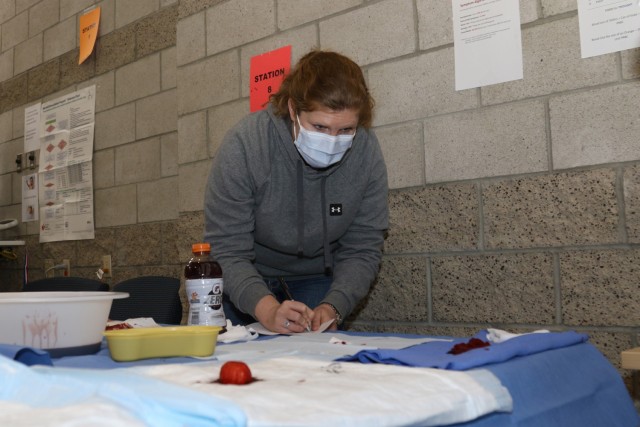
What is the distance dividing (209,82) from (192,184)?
0.46m

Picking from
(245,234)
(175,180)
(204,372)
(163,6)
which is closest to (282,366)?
(204,372)

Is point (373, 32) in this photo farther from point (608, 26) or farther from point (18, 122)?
point (18, 122)

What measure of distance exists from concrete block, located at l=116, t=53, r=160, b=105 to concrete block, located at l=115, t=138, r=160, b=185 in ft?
0.85

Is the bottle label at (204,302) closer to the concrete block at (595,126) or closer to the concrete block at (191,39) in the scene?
the concrete block at (595,126)

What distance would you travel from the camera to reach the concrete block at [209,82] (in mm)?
2740

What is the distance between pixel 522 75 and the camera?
189 cm

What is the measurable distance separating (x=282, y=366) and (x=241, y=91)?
76.9 inches

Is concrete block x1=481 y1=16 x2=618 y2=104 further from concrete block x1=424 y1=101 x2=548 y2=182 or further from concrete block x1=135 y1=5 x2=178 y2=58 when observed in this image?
concrete block x1=135 y1=5 x2=178 y2=58

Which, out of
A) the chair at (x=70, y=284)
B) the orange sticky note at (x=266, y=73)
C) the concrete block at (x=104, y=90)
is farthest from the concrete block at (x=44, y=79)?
the orange sticky note at (x=266, y=73)

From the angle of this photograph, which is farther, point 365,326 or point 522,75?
point 365,326

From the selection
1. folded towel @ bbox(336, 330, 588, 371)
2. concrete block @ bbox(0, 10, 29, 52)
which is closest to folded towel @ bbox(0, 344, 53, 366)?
folded towel @ bbox(336, 330, 588, 371)

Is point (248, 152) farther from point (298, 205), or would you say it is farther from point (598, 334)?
point (598, 334)

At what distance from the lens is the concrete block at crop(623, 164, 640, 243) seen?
168cm

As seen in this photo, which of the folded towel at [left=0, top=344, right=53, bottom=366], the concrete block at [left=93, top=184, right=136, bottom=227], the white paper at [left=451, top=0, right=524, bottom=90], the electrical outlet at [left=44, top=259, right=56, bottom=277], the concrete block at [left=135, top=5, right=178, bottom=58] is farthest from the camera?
the electrical outlet at [left=44, top=259, right=56, bottom=277]
